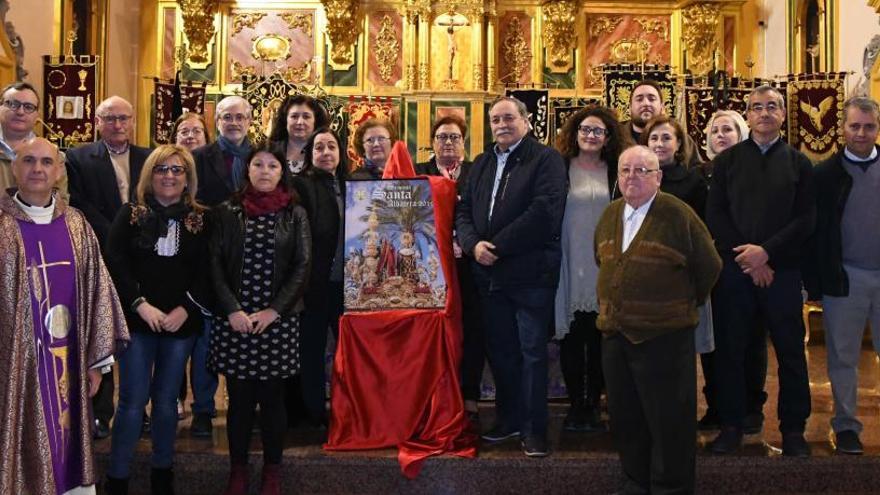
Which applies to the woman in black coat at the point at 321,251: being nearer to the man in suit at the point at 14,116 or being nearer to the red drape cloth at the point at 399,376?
the red drape cloth at the point at 399,376

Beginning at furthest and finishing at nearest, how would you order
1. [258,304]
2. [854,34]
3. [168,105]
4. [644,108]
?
[168,105]
[854,34]
[644,108]
[258,304]

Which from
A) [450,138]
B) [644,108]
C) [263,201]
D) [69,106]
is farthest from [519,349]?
[69,106]

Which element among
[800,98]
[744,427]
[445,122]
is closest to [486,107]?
[800,98]

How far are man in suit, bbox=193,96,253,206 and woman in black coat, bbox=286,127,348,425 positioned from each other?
406 millimetres

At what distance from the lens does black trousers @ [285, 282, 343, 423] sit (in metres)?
4.56

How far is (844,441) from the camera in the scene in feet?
14.1

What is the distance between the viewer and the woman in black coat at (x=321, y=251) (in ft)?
14.8

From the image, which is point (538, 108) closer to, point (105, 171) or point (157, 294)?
point (105, 171)

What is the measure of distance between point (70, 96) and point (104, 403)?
4594mm

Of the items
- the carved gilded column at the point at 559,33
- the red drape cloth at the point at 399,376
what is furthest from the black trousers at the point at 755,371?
the carved gilded column at the point at 559,33

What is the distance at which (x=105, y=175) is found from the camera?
4.49 metres

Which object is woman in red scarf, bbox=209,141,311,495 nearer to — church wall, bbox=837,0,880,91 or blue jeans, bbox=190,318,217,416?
blue jeans, bbox=190,318,217,416

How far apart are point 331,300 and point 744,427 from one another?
88.4 inches

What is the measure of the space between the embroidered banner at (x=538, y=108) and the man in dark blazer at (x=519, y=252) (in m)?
4.97
